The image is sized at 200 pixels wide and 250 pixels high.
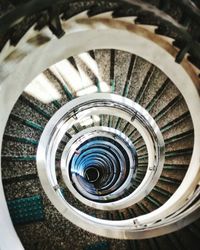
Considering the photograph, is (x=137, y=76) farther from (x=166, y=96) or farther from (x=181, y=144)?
(x=181, y=144)

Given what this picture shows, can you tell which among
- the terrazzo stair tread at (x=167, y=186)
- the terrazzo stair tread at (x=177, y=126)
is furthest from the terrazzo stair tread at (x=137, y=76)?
the terrazzo stair tread at (x=167, y=186)

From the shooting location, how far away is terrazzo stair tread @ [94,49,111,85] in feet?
17.4

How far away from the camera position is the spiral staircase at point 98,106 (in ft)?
11.9

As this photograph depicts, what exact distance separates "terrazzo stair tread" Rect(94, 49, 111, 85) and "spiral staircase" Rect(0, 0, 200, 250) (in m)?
0.02

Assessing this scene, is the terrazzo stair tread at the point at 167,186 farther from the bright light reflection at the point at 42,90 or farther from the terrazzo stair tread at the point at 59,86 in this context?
the bright light reflection at the point at 42,90

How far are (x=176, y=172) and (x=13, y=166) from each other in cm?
306

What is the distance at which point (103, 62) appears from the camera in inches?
214

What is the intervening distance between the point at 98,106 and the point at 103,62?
1.28 meters

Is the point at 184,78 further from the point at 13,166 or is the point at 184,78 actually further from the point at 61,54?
the point at 13,166

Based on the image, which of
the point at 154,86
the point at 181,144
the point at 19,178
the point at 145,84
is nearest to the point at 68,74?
the point at 145,84

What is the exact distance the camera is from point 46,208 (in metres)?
5.04

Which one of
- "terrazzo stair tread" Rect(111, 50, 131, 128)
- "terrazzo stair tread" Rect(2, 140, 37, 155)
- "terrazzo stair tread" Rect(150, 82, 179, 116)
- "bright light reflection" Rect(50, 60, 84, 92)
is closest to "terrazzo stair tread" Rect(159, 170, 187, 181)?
"terrazzo stair tread" Rect(150, 82, 179, 116)

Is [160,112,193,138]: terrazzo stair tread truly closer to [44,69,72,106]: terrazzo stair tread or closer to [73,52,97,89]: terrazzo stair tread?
[73,52,97,89]: terrazzo stair tread

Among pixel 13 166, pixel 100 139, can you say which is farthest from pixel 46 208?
pixel 100 139
